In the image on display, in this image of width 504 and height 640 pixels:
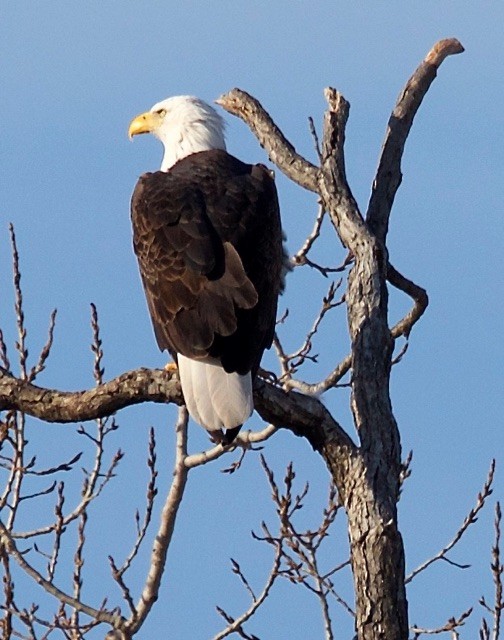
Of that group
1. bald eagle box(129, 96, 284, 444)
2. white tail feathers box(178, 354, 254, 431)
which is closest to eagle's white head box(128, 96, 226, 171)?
bald eagle box(129, 96, 284, 444)

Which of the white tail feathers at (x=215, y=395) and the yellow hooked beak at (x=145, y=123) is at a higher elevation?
the yellow hooked beak at (x=145, y=123)

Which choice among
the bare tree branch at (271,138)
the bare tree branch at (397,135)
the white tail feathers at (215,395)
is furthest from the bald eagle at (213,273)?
the bare tree branch at (397,135)

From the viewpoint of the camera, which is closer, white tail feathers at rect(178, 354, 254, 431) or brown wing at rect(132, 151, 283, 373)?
white tail feathers at rect(178, 354, 254, 431)

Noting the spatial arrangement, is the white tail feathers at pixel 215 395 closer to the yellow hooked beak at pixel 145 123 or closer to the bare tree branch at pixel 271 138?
the bare tree branch at pixel 271 138

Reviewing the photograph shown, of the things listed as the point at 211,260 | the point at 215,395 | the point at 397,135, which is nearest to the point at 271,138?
the point at 397,135

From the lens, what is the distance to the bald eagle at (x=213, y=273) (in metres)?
5.50

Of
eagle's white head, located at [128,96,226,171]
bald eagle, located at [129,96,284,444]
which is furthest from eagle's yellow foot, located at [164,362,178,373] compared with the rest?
eagle's white head, located at [128,96,226,171]

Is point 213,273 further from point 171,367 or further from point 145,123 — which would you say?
point 145,123

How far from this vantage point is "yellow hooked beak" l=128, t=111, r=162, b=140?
7.59 m

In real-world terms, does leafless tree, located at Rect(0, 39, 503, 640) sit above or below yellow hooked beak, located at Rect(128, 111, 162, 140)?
below

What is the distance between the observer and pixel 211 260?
577cm

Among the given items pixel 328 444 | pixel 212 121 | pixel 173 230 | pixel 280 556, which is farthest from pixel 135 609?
pixel 212 121

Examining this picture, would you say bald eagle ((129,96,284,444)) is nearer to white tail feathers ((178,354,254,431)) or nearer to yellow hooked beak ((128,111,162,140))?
white tail feathers ((178,354,254,431))

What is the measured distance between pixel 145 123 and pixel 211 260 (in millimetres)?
2062
